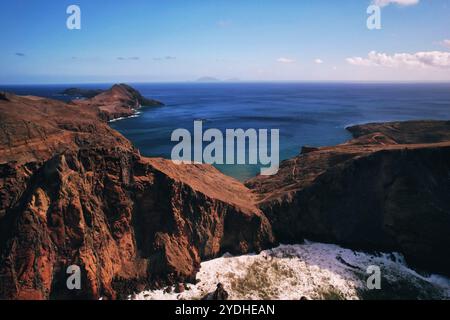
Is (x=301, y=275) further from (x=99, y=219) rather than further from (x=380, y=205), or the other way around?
(x=99, y=219)

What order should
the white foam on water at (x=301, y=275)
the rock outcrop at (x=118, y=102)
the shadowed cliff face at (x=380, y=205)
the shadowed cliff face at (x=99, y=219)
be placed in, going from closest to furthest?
the shadowed cliff face at (x=99, y=219)
the white foam on water at (x=301, y=275)
the shadowed cliff face at (x=380, y=205)
the rock outcrop at (x=118, y=102)

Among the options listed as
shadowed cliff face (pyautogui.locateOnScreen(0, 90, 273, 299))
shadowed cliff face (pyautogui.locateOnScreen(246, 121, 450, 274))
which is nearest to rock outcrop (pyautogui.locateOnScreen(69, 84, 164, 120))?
shadowed cliff face (pyautogui.locateOnScreen(0, 90, 273, 299))

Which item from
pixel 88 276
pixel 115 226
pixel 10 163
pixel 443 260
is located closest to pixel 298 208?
pixel 443 260

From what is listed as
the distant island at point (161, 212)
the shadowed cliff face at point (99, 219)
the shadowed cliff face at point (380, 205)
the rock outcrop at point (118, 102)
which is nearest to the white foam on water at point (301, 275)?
the distant island at point (161, 212)

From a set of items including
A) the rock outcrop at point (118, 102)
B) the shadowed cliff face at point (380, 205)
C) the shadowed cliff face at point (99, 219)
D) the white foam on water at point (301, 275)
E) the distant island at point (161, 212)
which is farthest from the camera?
the rock outcrop at point (118, 102)

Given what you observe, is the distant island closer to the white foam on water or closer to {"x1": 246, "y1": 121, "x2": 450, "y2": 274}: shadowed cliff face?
{"x1": 246, "y1": 121, "x2": 450, "y2": 274}: shadowed cliff face

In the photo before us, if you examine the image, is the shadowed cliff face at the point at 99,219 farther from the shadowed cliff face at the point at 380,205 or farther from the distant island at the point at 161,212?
the shadowed cliff face at the point at 380,205

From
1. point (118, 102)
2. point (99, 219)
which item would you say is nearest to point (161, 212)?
point (99, 219)
